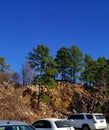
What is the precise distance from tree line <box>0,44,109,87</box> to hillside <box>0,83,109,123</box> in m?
2.35

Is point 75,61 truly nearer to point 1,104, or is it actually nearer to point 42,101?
point 42,101

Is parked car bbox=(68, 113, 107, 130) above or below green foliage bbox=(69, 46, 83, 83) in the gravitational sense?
below

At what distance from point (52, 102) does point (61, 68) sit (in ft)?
34.2

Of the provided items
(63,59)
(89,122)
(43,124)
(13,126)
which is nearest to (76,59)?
(63,59)

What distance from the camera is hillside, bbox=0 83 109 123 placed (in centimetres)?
4788

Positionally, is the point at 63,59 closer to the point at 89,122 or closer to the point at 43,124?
the point at 89,122

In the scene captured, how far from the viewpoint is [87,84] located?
80375mm

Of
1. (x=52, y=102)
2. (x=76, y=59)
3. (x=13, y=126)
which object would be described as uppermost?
(x=76, y=59)

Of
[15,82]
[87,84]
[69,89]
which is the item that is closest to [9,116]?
[15,82]

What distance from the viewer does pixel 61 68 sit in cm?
7431

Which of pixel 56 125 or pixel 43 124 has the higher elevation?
pixel 43 124

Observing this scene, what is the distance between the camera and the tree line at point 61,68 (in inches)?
2320

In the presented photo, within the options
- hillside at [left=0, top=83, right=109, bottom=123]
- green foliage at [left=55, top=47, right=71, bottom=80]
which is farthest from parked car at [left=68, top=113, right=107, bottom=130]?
green foliage at [left=55, top=47, right=71, bottom=80]

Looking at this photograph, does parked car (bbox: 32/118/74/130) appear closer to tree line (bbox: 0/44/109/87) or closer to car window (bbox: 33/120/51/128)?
car window (bbox: 33/120/51/128)
